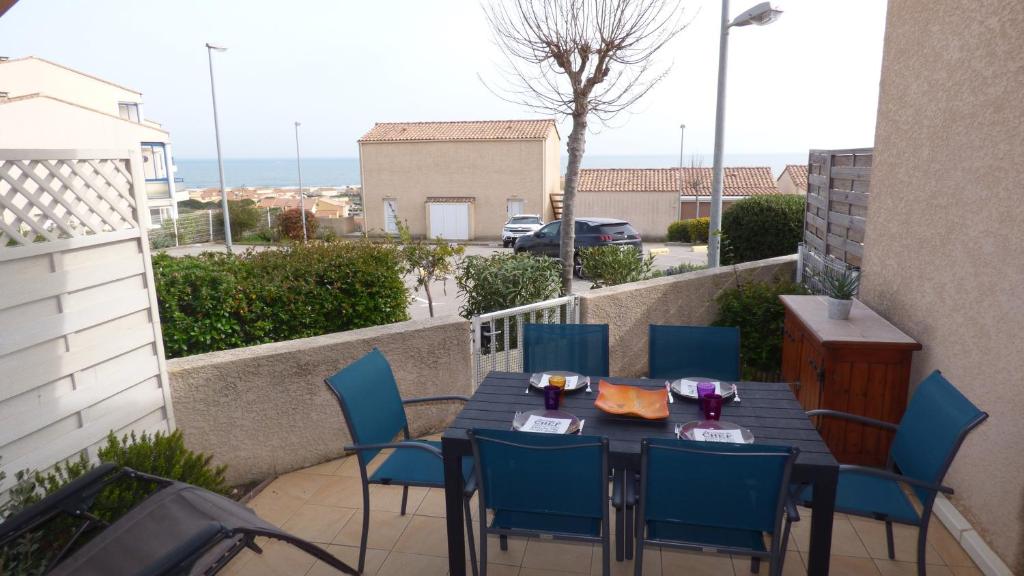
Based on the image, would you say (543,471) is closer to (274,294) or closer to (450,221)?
(274,294)

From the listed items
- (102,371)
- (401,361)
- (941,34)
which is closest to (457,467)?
(401,361)

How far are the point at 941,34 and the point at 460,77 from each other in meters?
5.25

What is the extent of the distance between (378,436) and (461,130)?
27501mm

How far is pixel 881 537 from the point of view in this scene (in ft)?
9.93

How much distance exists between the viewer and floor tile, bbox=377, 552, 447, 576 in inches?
112

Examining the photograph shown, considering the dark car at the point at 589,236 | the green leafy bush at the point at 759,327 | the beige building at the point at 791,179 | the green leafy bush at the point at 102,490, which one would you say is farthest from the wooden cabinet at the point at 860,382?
the beige building at the point at 791,179

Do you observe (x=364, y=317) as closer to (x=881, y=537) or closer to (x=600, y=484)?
(x=600, y=484)

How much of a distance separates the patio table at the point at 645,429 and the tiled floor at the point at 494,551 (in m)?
0.43

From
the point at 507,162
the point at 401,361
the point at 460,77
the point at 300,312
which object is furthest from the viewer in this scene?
the point at 507,162

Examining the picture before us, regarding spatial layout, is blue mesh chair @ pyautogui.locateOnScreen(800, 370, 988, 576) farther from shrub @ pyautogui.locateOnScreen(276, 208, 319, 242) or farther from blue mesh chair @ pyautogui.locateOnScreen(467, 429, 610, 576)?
shrub @ pyautogui.locateOnScreen(276, 208, 319, 242)

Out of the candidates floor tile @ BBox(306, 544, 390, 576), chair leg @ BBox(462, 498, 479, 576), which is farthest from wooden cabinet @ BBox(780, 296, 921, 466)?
floor tile @ BBox(306, 544, 390, 576)

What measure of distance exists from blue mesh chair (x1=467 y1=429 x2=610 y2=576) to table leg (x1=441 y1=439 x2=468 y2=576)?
0.21m

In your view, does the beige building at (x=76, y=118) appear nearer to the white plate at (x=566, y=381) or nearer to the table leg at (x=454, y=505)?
the white plate at (x=566, y=381)

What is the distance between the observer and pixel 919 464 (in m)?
2.53
